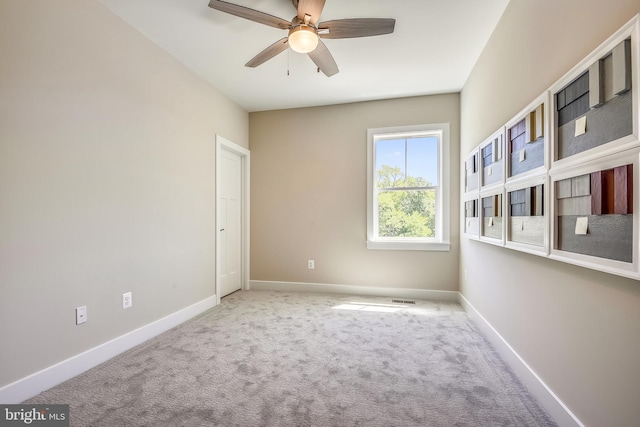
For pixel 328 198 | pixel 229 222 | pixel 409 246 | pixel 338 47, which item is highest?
pixel 338 47

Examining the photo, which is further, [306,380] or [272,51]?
[272,51]

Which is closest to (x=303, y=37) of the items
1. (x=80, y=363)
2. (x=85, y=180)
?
(x=85, y=180)

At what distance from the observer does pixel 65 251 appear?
1889 millimetres

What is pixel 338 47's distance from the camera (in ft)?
8.63

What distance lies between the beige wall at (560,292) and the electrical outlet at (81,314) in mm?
3022

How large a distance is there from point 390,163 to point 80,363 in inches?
148

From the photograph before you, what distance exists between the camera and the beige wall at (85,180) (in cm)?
164

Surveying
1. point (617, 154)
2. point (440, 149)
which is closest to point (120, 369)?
point (617, 154)

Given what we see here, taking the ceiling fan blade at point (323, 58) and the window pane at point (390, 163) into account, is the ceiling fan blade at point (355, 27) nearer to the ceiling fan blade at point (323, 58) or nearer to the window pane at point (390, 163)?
the ceiling fan blade at point (323, 58)

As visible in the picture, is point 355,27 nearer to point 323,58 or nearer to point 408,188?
point 323,58

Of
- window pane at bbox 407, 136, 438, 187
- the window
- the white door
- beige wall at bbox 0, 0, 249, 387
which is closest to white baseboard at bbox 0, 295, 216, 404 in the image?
beige wall at bbox 0, 0, 249, 387

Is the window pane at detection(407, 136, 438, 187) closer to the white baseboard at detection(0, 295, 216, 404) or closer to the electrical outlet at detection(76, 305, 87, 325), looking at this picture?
the white baseboard at detection(0, 295, 216, 404)

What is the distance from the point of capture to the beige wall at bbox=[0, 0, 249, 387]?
164cm

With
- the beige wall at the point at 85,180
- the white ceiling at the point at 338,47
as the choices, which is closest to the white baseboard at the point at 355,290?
the beige wall at the point at 85,180
